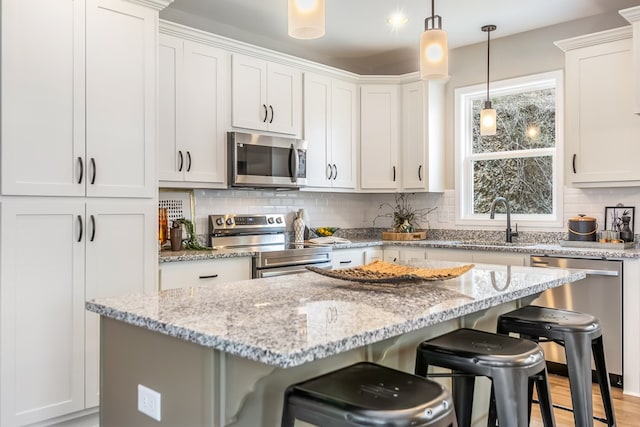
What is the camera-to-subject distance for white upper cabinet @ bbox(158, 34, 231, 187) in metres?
3.48

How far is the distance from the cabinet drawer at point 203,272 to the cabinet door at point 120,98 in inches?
19.6

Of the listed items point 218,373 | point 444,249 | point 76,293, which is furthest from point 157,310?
point 444,249

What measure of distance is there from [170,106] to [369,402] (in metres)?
2.82

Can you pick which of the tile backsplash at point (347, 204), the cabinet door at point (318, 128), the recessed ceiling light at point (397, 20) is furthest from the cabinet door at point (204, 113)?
the recessed ceiling light at point (397, 20)

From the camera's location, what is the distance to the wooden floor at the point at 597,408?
9.22ft

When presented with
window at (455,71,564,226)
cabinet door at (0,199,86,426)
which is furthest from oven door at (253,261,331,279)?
window at (455,71,564,226)

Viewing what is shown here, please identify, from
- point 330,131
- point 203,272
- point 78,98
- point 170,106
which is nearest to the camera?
point 78,98

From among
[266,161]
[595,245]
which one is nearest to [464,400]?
[595,245]

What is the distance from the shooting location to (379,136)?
4.93m

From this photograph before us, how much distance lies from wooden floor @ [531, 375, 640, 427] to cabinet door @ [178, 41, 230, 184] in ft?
8.61

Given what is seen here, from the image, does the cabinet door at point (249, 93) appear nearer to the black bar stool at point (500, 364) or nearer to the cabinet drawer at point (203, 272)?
the cabinet drawer at point (203, 272)

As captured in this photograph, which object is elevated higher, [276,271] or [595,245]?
[595,245]

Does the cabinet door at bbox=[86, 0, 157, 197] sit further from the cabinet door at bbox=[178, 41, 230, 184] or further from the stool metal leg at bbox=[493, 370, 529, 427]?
the stool metal leg at bbox=[493, 370, 529, 427]

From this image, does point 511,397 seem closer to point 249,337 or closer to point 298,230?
point 249,337
